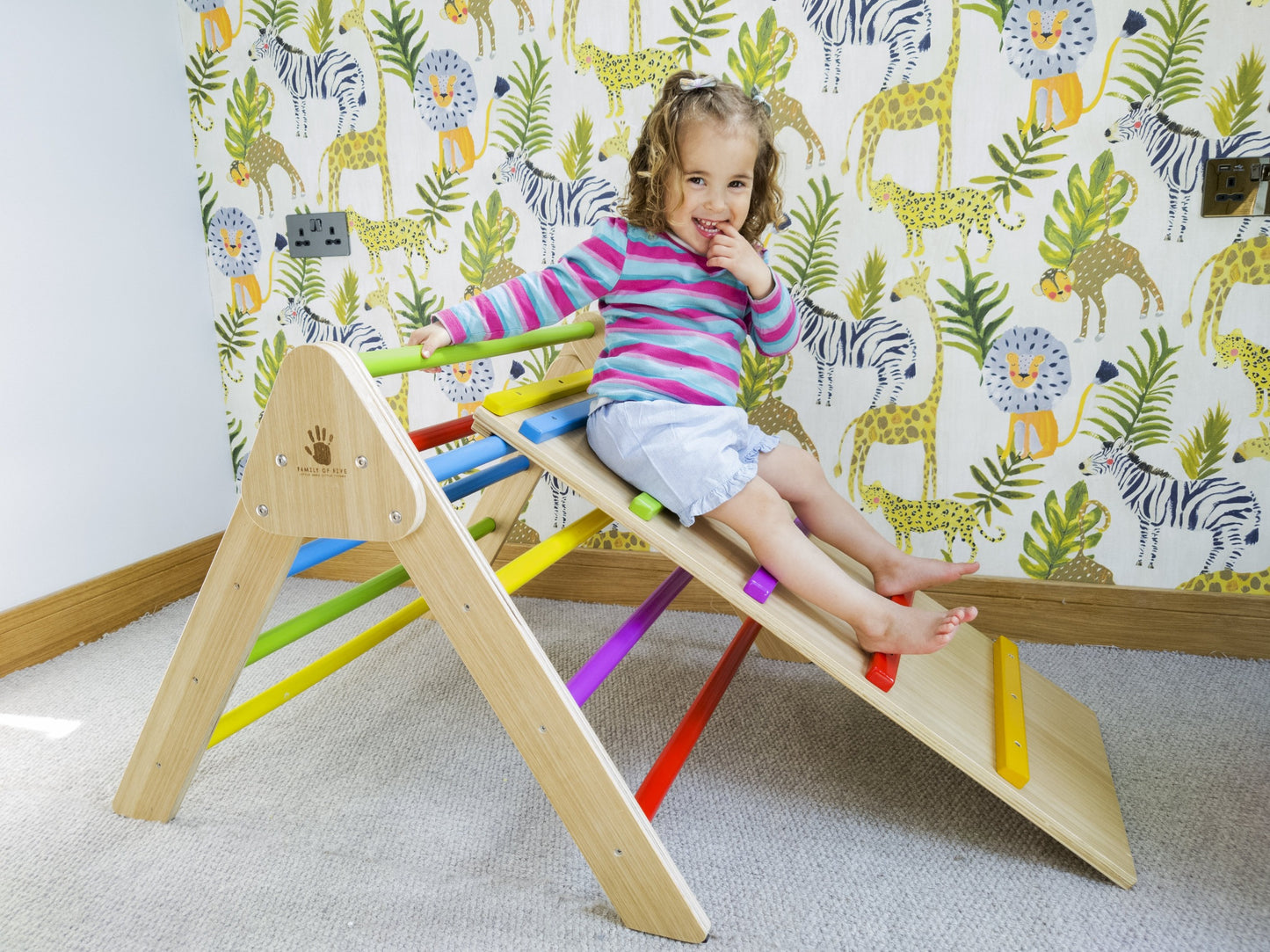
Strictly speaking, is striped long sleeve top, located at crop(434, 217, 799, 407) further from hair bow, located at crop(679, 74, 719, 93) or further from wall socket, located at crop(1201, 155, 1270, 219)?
wall socket, located at crop(1201, 155, 1270, 219)

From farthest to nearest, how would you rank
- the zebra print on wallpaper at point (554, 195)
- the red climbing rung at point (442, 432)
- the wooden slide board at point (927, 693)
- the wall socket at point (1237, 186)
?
the zebra print on wallpaper at point (554, 195) → the wall socket at point (1237, 186) → the red climbing rung at point (442, 432) → the wooden slide board at point (927, 693)

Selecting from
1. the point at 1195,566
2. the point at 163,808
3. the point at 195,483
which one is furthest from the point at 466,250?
the point at 1195,566

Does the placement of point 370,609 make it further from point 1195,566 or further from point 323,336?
point 1195,566

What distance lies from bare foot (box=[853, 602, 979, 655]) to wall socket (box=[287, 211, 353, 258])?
4.61 ft

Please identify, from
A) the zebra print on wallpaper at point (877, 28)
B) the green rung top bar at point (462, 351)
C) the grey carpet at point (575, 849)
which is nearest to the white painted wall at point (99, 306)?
the grey carpet at point (575, 849)

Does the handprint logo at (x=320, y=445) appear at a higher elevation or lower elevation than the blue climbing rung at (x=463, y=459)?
higher

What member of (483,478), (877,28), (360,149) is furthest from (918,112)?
(360,149)

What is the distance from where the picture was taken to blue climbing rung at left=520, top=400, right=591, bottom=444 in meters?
0.97

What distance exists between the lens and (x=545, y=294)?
1095 mm

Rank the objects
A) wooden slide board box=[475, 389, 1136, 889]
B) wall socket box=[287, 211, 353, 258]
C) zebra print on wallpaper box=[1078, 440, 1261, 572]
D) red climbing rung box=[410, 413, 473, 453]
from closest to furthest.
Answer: wooden slide board box=[475, 389, 1136, 889] < red climbing rung box=[410, 413, 473, 453] < zebra print on wallpaper box=[1078, 440, 1261, 572] < wall socket box=[287, 211, 353, 258]

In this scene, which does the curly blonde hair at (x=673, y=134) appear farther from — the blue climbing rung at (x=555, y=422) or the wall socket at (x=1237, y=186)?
the wall socket at (x=1237, y=186)

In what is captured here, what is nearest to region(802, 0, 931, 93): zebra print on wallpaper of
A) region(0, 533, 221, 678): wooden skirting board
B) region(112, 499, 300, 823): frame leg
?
region(112, 499, 300, 823): frame leg

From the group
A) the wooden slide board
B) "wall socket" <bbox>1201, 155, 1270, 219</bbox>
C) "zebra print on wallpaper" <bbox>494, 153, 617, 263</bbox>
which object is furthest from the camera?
"zebra print on wallpaper" <bbox>494, 153, 617, 263</bbox>

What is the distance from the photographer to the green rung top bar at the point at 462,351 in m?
0.88
